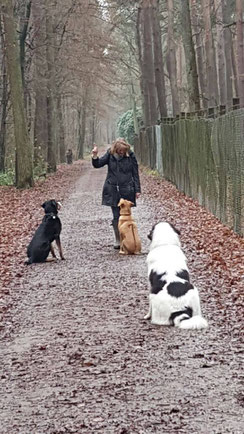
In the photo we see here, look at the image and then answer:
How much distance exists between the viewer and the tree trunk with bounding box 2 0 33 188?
27344 millimetres

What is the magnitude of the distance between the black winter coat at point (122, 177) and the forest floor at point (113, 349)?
0.97 metres

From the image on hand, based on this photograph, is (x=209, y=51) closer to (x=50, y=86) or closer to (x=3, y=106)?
(x=50, y=86)

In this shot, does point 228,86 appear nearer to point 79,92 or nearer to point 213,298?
point 79,92

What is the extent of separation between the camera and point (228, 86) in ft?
141

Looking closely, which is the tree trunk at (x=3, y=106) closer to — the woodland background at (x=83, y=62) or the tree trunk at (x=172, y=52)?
the woodland background at (x=83, y=62)

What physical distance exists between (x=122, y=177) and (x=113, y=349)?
252 inches

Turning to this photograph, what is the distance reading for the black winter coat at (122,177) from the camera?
13414 mm

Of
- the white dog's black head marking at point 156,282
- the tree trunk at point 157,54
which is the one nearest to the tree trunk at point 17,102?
the tree trunk at point 157,54

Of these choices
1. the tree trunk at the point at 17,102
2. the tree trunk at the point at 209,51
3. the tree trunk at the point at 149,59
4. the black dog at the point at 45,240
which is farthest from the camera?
the tree trunk at the point at 149,59

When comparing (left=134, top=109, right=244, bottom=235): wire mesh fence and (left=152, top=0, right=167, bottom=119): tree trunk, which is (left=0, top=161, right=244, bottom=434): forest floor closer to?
(left=134, top=109, right=244, bottom=235): wire mesh fence

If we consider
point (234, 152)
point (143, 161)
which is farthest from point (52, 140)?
point (234, 152)

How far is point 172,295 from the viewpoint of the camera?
7715mm

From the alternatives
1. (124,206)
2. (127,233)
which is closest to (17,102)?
(124,206)

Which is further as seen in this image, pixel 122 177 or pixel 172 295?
pixel 122 177
